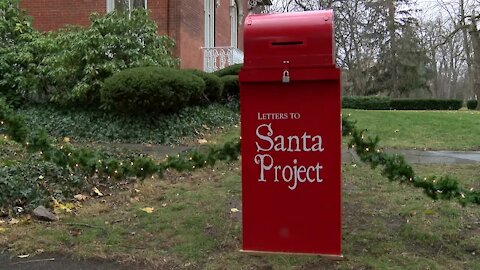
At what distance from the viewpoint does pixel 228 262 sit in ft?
12.5

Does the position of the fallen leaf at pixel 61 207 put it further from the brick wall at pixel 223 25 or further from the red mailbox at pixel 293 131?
the brick wall at pixel 223 25

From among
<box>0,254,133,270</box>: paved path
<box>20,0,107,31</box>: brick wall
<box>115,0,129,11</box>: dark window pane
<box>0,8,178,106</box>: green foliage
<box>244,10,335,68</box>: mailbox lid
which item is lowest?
<box>0,254,133,270</box>: paved path

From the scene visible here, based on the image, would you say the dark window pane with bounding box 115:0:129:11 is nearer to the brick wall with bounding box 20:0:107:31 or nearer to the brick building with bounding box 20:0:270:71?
the brick building with bounding box 20:0:270:71

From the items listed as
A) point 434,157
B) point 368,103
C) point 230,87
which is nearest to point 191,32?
point 230,87

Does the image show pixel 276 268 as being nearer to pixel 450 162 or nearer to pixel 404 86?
pixel 450 162

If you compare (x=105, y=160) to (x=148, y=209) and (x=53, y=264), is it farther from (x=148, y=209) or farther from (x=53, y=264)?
(x=53, y=264)

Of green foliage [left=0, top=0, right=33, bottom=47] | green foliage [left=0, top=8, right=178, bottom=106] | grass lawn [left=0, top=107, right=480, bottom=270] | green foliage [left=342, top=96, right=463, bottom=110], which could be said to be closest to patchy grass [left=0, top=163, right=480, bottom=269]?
grass lawn [left=0, top=107, right=480, bottom=270]

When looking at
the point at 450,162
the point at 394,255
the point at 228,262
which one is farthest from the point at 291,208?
the point at 450,162

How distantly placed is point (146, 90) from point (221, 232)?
569 centimetres

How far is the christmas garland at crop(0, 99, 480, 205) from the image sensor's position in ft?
14.1

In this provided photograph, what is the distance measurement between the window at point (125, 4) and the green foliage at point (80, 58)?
890mm

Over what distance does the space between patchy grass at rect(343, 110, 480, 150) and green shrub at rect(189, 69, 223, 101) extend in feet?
11.5

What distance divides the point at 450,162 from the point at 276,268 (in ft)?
18.1

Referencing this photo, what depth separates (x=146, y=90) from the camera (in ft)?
31.9
